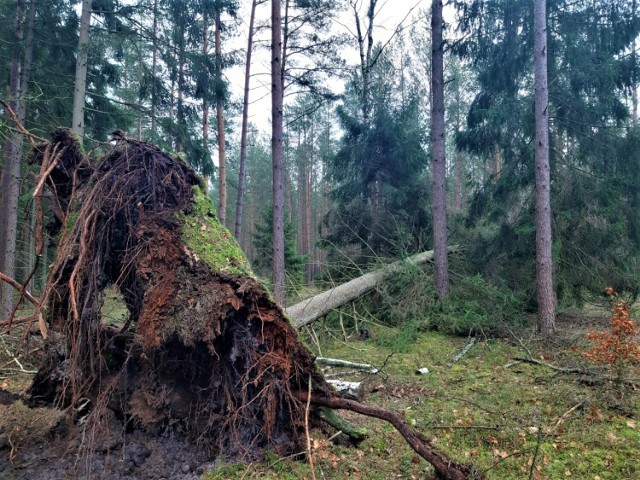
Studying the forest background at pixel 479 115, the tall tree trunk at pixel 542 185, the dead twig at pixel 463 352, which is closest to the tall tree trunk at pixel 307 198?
the forest background at pixel 479 115

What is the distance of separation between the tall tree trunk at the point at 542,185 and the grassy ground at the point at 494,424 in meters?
0.85

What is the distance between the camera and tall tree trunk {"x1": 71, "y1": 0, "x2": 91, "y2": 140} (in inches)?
323

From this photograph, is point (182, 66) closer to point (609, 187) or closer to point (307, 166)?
point (609, 187)

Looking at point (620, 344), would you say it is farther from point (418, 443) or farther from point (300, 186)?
point (300, 186)

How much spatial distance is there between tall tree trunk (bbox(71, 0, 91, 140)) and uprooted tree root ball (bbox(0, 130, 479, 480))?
5.74 meters

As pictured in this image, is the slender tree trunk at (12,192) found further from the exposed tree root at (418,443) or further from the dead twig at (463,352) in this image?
the dead twig at (463,352)

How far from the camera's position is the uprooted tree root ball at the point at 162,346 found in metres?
3.09

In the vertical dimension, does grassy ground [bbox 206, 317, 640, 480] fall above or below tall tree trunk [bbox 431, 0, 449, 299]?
below

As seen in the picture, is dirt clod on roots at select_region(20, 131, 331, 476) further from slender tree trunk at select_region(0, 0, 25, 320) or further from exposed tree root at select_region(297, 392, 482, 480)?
slender tree trunk at select_region(0, 0, 25, 320)

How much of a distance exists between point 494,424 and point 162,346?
137 inches

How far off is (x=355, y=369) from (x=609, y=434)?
11.3 feet

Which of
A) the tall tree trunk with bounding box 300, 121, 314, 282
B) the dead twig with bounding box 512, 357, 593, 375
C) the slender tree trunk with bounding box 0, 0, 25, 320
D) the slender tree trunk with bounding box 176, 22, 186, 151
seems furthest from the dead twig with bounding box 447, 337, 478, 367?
the tall tree trunk with bounding box 300, 121, 314, 282

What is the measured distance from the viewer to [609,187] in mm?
8984

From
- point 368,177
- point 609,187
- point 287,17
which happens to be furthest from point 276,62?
point 609,187
